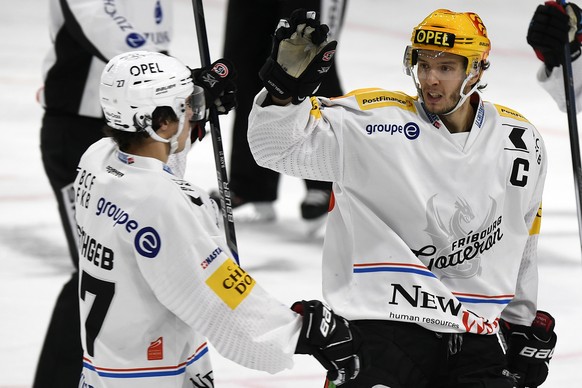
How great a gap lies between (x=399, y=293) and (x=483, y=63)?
0.62m

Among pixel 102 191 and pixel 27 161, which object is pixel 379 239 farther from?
pixel 27 161

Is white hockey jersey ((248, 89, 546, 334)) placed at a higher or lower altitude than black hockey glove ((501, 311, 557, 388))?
higher

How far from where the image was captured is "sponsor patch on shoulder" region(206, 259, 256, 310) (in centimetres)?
260

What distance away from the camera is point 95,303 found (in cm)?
269

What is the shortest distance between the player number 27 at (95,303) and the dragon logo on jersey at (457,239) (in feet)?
2.80

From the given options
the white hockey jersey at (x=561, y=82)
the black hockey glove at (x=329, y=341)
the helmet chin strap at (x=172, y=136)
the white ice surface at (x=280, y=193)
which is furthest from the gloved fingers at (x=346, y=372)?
the white ice surface at (x=280, y=193)

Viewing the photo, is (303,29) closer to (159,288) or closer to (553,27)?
(159,288)

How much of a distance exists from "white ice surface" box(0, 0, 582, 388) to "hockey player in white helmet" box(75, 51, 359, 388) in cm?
163

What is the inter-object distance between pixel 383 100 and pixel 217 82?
0.43 m

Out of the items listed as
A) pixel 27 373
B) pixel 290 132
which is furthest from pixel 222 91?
pixel 27 373

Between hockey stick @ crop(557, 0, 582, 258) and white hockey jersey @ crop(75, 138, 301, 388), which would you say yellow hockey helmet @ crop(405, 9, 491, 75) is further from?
white hockey jersey @ crop(75, 138, 301, 388)

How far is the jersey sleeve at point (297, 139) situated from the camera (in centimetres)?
302

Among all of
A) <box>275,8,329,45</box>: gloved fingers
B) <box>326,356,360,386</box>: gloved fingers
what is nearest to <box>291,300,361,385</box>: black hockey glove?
<box>326,356,360,386</box>: gloved fingers

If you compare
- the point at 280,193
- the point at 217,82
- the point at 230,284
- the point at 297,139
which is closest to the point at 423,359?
the point at 297,139
